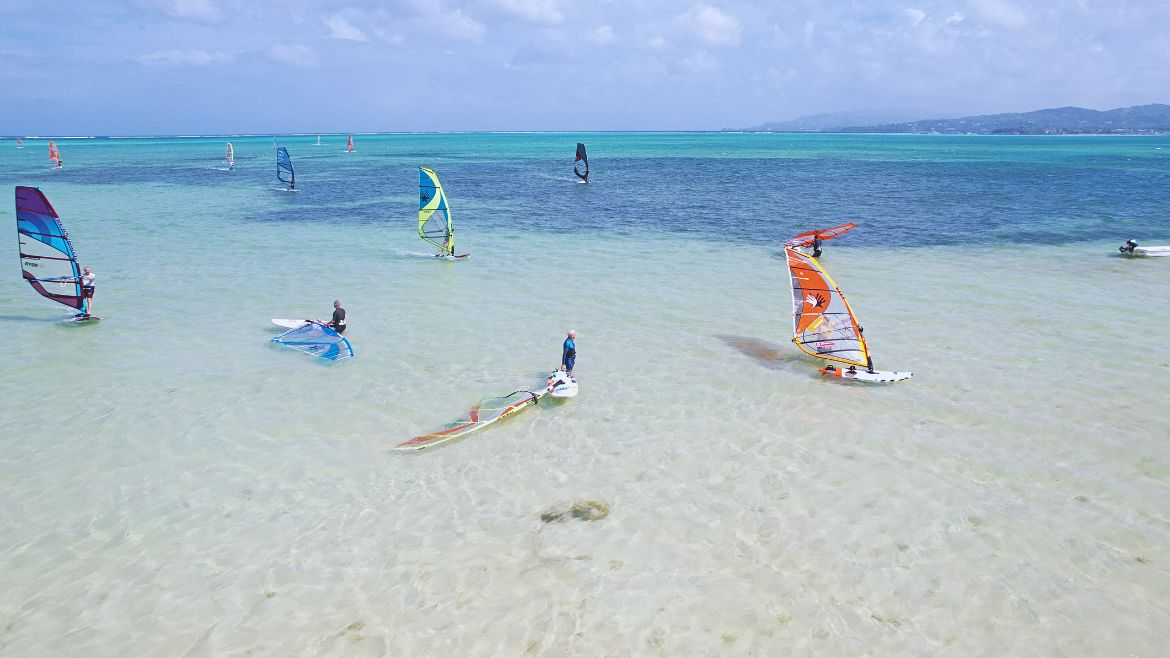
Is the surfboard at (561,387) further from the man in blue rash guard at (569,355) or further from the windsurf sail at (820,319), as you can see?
the windsurf sail at (820,319)

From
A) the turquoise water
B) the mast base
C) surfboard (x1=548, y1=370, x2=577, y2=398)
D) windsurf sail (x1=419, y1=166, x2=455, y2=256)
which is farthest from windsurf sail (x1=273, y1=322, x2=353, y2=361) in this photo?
the mast base

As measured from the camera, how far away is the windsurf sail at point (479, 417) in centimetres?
1225

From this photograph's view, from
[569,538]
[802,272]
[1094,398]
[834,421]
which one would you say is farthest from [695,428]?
[1094,398]

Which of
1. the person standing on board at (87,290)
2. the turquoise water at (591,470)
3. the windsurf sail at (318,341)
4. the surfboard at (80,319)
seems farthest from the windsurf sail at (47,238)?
the windsurf sail at (318,341)

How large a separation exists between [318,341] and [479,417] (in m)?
6.12

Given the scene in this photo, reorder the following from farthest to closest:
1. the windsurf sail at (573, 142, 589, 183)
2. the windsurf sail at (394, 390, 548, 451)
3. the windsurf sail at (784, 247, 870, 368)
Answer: the windsurf sail at (573, 142, 589, 183) < the windsurf sail at (784, 247, 870, 368) < the windsurf sail at (394, 390, 548, 451)

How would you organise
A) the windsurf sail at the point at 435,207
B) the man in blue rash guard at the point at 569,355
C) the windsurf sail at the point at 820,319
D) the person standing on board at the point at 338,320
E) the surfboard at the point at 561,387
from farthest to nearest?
the windsurf sail at the point at 435,207, the person standing on board at the point at 338,320, the windsurf sail at the point at 820,319, the man in blue rash guard at the point at 569,355, the surfboard at the point at 561,387

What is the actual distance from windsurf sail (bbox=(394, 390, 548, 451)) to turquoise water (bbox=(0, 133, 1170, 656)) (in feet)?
1.17

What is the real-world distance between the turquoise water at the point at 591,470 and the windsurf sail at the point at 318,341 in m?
0.42

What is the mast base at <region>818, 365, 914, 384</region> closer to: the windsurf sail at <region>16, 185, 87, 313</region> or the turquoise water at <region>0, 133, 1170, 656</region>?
the turquoise water at <region>0, 133, 1170, 656</region>

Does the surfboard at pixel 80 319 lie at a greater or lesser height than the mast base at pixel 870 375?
greater

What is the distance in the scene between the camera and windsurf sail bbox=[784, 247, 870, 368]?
15.4m

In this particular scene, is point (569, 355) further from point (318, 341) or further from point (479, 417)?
point (318, 341)

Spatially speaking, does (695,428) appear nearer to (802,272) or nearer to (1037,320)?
(802,272)
